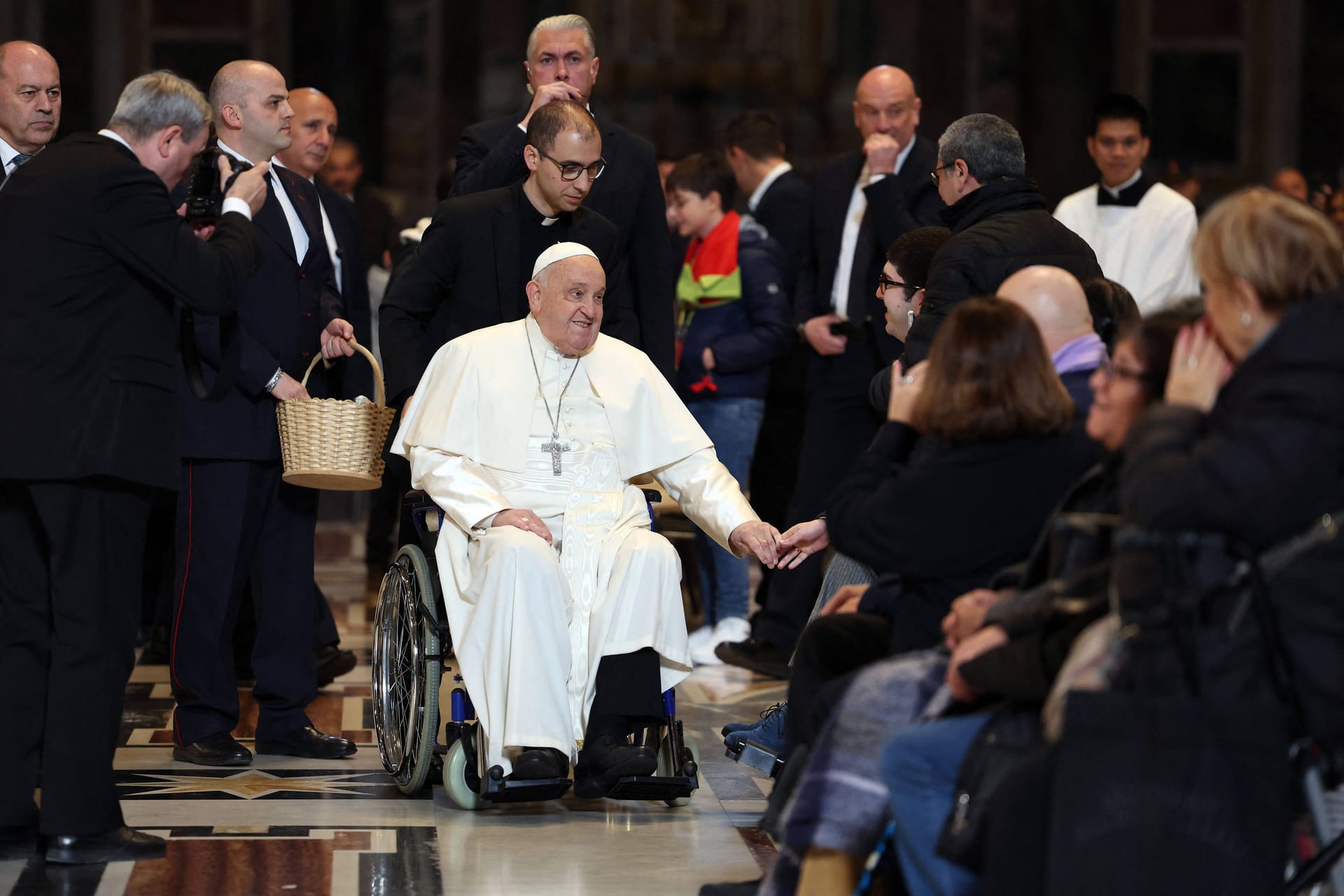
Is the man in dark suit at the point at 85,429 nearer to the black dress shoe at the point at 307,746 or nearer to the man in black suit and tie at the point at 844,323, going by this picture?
the black dress shoe at the point at 307,746

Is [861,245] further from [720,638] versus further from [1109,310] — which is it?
[1109,310]

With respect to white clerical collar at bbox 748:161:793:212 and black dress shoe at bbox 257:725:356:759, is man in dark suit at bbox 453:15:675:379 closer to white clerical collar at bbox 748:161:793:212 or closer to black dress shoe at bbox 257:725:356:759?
black dress shoe at bbox 257:725:356:759

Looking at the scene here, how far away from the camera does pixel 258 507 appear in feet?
16.9

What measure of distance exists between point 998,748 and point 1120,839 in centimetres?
32

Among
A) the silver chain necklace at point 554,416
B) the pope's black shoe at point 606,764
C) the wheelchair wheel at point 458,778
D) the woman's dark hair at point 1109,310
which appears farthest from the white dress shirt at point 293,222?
the woman's dark hair at point 1109,310

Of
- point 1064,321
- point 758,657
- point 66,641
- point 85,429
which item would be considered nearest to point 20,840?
point 66,641

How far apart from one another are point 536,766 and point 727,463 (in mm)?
2859

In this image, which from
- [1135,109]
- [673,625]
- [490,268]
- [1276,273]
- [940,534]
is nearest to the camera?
[1276,273]

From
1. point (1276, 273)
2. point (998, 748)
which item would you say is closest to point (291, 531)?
point (998, 748)

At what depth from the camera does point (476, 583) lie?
173 inches

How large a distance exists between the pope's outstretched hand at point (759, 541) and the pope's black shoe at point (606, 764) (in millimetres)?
532

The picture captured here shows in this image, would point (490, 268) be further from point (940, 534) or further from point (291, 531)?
point (940, 534)

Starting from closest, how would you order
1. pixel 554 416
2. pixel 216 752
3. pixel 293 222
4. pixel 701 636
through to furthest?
1. pixel 554 416
2. pixel 216 752
3. pixel 293 222
4. pixel 701 636

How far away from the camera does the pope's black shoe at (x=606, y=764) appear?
4297 mm
